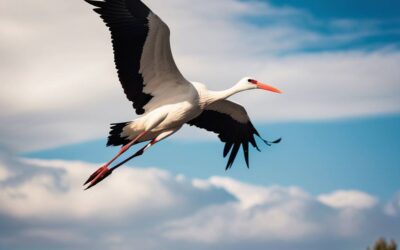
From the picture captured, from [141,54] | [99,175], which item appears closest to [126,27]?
[141,54]

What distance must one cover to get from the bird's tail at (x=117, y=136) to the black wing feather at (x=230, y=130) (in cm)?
310

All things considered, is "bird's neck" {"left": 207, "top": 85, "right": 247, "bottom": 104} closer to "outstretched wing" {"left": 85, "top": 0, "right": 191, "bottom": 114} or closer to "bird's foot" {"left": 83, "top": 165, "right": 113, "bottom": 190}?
"outstretched wing" {"left": 85, "top": 0, "right": 191, "bottom": 114}

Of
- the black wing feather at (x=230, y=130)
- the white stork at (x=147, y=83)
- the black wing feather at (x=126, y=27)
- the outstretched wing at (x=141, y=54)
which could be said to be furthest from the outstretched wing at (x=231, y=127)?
the black wing feather at (x=126, y=27)

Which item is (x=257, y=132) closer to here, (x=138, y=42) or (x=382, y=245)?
(x=138, y=42)

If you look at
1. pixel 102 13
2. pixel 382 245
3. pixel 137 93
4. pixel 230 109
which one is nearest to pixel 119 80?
pixel 137 93

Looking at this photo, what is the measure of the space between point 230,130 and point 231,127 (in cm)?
8

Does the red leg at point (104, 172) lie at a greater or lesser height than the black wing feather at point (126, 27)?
lesser

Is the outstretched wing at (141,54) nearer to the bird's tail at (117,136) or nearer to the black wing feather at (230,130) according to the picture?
the bird's tail at (117,136)

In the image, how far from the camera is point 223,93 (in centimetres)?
2053

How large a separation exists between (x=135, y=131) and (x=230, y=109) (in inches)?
131

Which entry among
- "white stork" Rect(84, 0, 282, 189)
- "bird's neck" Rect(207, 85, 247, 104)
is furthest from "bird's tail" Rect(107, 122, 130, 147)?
"bird's neck" Rect(207, 85, 247, 104)

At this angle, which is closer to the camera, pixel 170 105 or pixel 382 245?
pixel 382 245

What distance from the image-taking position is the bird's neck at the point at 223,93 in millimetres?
20244

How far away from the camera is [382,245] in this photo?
17.1m
